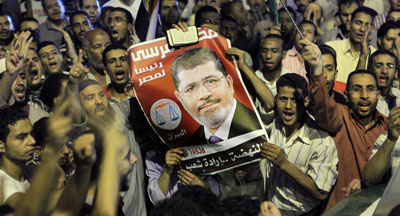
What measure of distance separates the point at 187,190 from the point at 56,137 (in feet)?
2.22

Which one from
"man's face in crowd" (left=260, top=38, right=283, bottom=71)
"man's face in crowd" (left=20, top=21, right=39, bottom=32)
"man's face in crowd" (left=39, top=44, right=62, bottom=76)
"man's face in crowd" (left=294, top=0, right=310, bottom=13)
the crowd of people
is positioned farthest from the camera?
"man's face in crowd" (left=294, top=0, right=310, bottom=13)

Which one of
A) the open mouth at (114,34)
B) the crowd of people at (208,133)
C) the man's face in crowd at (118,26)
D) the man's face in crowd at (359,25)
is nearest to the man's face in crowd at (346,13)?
the man's face in crowd at (359,25)

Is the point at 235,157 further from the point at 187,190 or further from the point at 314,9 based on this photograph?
the point at 314,9

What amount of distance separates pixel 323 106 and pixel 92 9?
14.0ft

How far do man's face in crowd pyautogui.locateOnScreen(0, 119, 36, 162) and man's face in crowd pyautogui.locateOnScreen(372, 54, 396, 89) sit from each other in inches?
118

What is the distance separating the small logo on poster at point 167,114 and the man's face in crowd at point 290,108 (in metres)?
0.72

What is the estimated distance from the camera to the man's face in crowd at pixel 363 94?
5.25 metres

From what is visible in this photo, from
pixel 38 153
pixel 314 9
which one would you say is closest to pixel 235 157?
pixel 38 153

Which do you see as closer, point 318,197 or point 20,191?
point 20,191

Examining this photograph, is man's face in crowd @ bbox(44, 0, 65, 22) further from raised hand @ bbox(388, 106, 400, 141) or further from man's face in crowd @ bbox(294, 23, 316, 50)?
raised hand @ bbox(388, 106, 400, 141)

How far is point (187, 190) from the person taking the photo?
9.36 feet

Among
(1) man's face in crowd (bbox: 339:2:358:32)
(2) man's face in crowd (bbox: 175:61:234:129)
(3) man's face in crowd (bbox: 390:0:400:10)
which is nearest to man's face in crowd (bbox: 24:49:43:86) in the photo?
(2) man's face in crowd (bbox: 175:61:234:129)

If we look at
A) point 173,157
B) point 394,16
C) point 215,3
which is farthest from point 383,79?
point 215,3

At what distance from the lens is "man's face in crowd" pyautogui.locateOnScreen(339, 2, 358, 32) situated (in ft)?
26.9
